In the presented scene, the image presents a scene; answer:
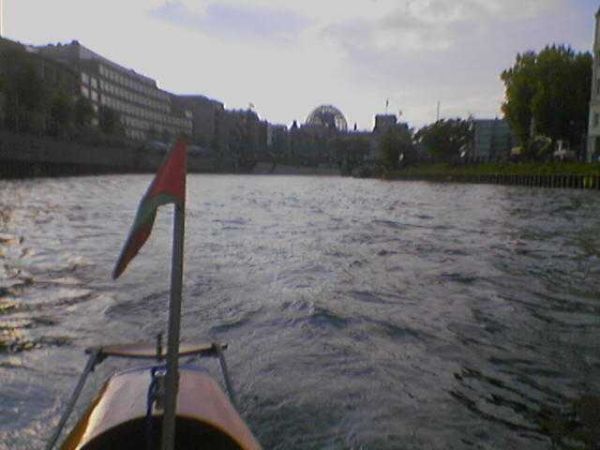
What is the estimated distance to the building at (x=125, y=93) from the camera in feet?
412

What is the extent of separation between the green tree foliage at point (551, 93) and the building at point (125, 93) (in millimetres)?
67347

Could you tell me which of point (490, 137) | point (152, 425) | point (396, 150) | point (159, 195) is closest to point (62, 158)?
point (396, 150)

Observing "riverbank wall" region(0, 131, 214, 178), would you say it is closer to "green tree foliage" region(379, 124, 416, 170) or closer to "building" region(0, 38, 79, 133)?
"building" region(0, 38, 79, 133)

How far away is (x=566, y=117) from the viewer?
74.2 meters

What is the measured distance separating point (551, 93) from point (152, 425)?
7551cm

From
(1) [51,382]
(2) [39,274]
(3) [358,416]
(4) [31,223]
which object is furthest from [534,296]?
(4) [31,223]

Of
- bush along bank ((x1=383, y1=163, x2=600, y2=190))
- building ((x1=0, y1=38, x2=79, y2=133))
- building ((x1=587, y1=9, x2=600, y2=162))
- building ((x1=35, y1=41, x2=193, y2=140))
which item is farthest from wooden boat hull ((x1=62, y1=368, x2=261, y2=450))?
building ((x1=35, y1=41, x2=193, y2=140))

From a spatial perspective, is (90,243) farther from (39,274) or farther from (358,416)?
(358,416)

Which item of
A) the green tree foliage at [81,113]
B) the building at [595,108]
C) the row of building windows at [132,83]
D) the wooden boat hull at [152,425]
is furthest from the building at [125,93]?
the wooden boat hull at [152,425]

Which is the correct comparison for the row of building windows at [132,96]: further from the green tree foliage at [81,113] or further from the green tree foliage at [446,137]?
the green tree foliage at [446,137]

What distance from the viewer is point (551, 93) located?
2835 inches

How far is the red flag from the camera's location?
236 cm

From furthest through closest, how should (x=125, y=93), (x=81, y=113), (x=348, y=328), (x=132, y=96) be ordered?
(x=132, y=96) → (x=125, y=93) → (x=81, y=113) → (x=348, y=328)

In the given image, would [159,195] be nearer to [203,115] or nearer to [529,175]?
[529,175]
